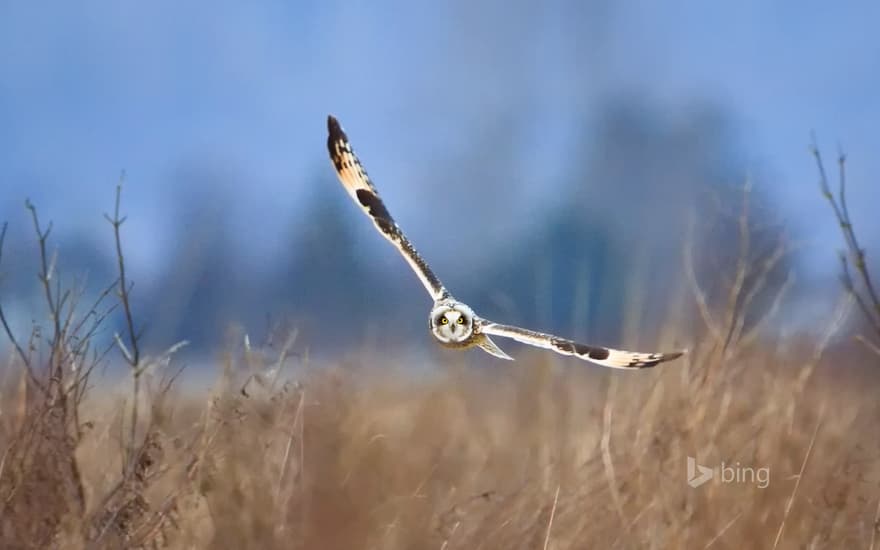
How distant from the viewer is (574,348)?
2467 mm

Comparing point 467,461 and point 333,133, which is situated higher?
point 333,133

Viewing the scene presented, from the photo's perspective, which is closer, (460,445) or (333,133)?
(333,133)

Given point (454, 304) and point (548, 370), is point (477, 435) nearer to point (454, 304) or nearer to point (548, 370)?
point (548, 370)

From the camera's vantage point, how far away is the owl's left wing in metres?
2.42

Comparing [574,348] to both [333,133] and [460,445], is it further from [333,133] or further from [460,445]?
[460,445]

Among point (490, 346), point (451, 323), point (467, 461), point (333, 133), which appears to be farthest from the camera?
point (467, 461)

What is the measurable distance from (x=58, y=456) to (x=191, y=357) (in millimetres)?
520

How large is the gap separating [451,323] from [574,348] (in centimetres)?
32

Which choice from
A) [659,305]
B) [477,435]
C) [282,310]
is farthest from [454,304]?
[659,305]

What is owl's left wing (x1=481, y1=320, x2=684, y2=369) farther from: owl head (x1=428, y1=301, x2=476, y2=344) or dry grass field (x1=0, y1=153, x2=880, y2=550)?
dry grass field (x1=0, y1=153, x2=880, y2=550)

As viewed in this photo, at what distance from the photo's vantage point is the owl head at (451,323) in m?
2.37

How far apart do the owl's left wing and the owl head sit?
0.05 m

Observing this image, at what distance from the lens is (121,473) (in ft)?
9.71

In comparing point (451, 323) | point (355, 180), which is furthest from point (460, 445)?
point (451, 323)
